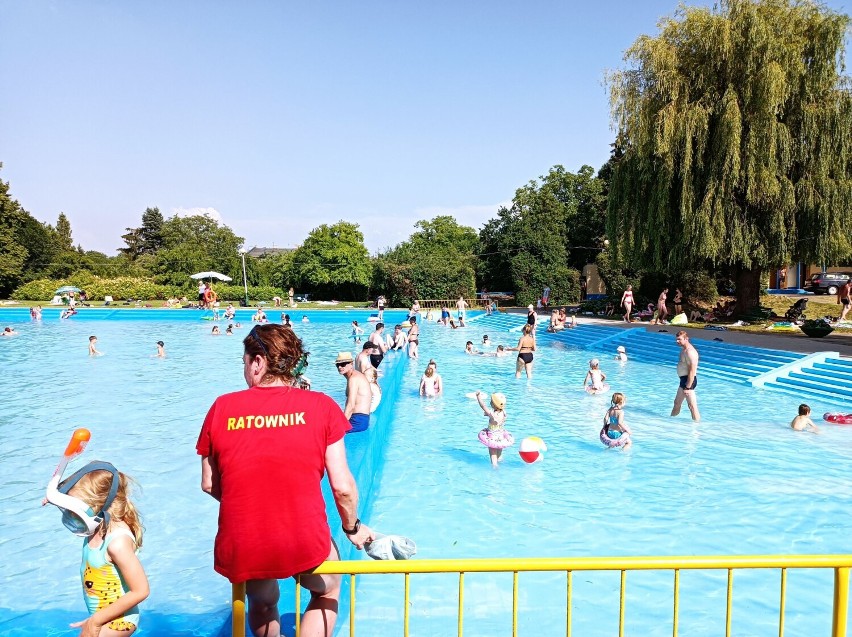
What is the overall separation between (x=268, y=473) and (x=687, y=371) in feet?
33.6

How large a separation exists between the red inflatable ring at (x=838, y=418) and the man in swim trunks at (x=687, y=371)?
2350mm

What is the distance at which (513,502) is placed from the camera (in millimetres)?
7699

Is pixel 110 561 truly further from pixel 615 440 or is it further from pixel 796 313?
pixel 796 313

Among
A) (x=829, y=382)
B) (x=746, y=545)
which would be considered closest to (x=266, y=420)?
(x=746, y=545)

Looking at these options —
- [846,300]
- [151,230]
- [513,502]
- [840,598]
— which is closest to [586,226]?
[846,300]

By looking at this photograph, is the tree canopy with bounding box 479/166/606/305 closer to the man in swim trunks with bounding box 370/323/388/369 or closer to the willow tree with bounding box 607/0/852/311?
the willow tree with bounding box 607/0/852/311

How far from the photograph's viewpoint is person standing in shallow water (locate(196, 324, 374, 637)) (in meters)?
2.43

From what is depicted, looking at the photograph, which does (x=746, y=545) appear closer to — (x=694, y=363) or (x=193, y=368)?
(x=694, y=363)

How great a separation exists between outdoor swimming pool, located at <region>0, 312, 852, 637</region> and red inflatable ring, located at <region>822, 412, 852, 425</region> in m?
0.41

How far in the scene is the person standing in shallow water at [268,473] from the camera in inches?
95.7

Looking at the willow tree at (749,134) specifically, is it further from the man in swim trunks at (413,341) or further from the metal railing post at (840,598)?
the metal railing post at (840,598)

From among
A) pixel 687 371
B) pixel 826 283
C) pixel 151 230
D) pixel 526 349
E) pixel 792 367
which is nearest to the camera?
pixel 687 371

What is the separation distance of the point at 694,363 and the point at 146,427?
10473 millimetres

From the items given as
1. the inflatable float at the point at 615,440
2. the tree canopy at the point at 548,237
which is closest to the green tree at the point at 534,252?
the tree canopy at the point at 548,237
